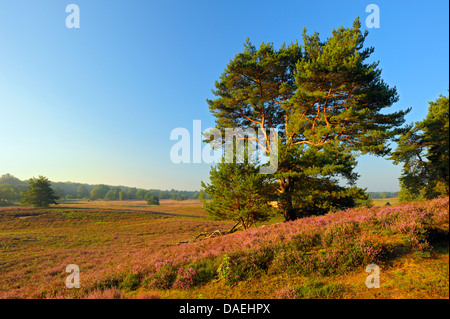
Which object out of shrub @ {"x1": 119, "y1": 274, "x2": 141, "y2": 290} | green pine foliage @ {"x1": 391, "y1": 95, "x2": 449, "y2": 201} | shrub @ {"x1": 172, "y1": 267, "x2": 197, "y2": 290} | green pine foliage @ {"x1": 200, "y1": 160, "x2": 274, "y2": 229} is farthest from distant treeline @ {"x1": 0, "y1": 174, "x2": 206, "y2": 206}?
green pine foliage @ {"x1": 391, "y1": 95, "x2": 449, "y2": 201}

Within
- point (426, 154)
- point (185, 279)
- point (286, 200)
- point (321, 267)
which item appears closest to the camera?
point (321, 267)

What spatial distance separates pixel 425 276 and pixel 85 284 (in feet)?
32.3

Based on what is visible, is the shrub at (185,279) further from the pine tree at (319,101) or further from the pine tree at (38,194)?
the pine tree at (38,194)

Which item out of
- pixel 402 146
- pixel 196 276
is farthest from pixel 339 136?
Answer: pixel 196 276

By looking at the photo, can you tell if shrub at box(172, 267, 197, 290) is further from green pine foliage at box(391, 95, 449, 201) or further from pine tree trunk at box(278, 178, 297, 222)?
green pine foliage at box(391, 95, 449, 201)

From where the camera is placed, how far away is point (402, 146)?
1205cm

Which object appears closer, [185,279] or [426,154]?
[185,279]

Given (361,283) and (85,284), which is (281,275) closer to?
(361,283)

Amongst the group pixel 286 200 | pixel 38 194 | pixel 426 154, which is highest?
pixel 426 154

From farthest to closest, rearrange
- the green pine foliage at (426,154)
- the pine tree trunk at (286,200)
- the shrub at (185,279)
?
the pine tree trunk at (286,200) → the green pine foliage at (426,154) → the shrub at (185,279)

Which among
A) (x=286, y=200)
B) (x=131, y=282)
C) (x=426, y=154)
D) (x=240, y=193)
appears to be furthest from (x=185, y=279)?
(x=426, y=154)

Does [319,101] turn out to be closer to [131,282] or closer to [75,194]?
[131,282]

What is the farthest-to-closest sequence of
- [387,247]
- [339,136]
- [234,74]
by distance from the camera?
1. [234,74]
2. [339,136]
3. [387,247]

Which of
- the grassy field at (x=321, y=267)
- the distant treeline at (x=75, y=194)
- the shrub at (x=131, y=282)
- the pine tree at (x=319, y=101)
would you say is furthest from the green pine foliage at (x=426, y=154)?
the distant treeline at (x=75, y=194)
